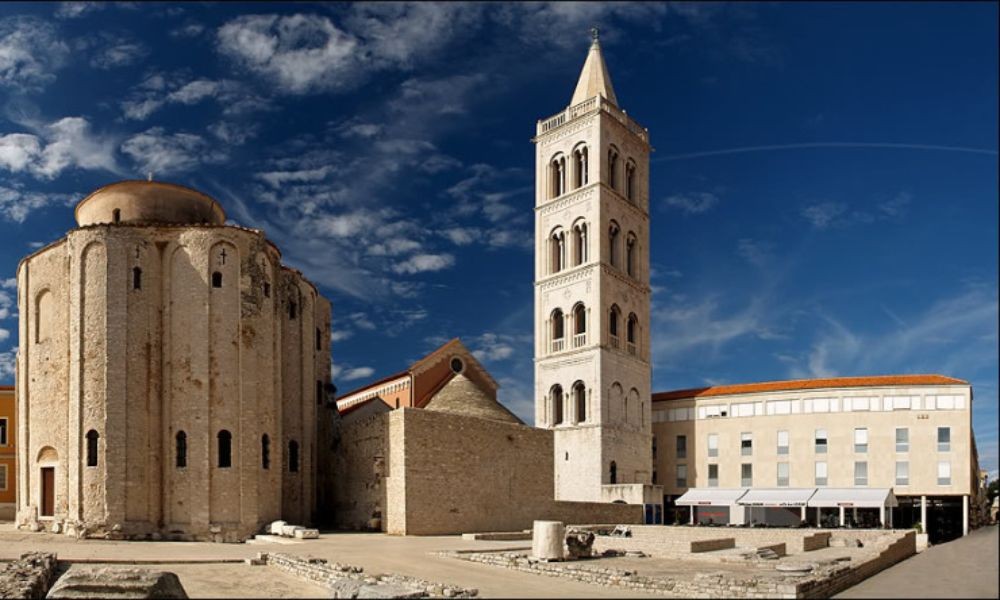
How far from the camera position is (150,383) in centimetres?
3219

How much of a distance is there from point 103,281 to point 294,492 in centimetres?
1113

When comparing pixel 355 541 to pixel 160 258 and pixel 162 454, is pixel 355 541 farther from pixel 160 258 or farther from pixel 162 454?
pixel 160 258

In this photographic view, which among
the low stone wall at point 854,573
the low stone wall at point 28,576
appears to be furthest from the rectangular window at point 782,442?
the low stone wall at point 28,576

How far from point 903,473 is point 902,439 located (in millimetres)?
1918

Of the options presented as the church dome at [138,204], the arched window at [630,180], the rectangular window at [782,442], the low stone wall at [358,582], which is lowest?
the rectangular window at [782,442]

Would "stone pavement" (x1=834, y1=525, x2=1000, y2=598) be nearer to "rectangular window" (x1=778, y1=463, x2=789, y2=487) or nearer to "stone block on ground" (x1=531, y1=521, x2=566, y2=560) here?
"stone block on ground" (x1=531, y1=521, x2=566, y2=560)

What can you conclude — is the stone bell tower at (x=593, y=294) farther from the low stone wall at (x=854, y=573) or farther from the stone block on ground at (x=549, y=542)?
the stone block on ground at (x=549, y=542)

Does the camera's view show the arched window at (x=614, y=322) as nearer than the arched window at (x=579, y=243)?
Yes

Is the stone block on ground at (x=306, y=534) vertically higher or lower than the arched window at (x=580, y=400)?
lower

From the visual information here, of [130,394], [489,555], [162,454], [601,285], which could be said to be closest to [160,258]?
[130,394]

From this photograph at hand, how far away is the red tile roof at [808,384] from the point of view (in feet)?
173

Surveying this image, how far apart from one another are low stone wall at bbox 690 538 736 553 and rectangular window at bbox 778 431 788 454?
26.2m

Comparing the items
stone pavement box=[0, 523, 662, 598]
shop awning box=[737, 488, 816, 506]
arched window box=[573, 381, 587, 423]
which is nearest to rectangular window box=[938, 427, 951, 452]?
shop awning box=[737, 488, 816, 506]

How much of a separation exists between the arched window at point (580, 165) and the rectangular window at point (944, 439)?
25.4 meters
